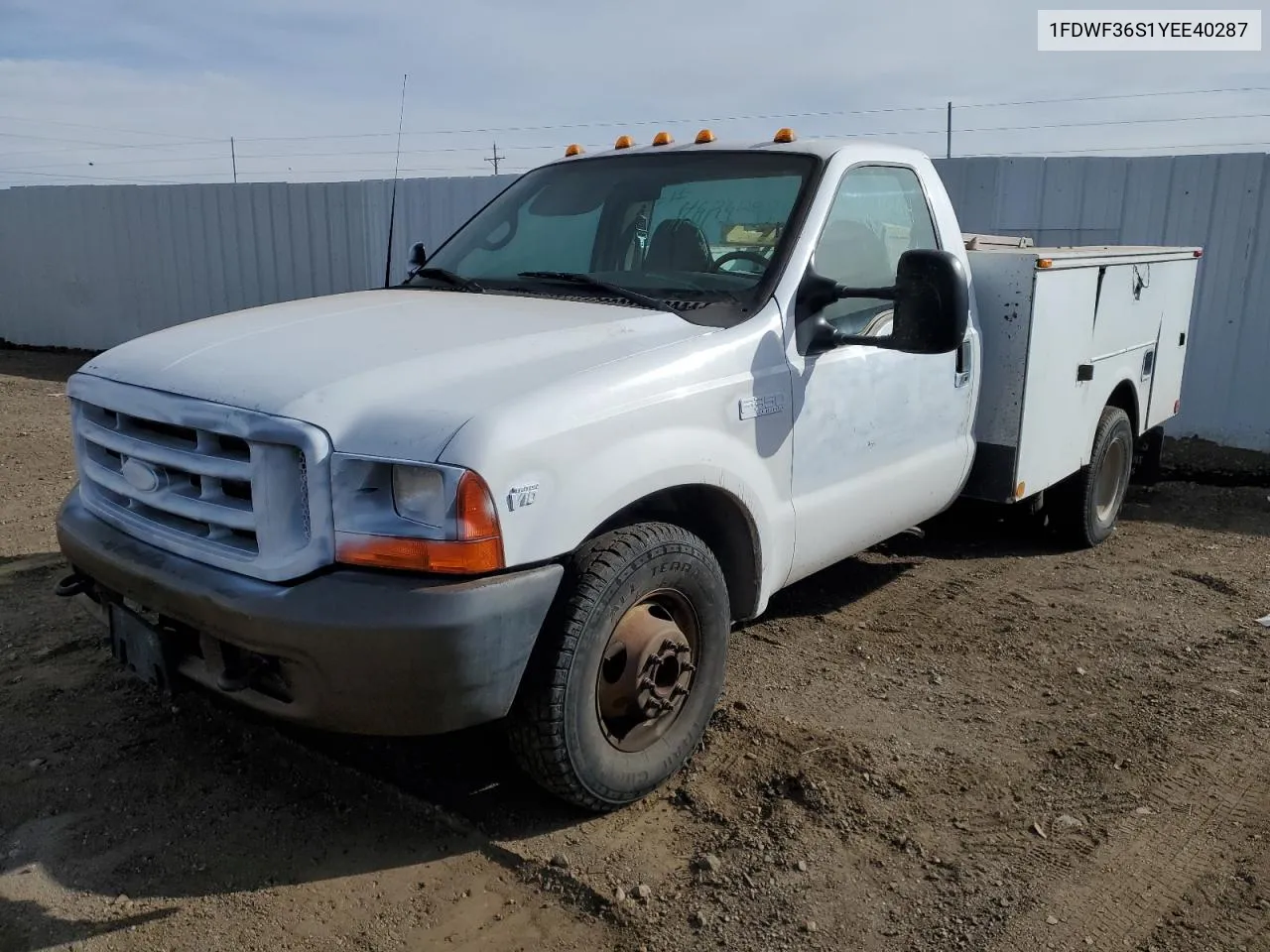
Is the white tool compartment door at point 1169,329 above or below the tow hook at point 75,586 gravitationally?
above

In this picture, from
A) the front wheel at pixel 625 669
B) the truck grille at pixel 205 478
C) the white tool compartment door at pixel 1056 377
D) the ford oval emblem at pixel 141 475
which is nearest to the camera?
the truck grille at pixel 205 478

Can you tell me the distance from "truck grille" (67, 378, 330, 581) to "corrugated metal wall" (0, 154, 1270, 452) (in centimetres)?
763

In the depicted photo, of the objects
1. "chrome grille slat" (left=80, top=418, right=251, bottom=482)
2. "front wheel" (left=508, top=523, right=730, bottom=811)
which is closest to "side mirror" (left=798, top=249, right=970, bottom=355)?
"front wheel" (left=508, top=523, right=730, bottom=811)

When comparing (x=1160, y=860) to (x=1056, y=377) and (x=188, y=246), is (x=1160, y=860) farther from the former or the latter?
(x=188, y=246)

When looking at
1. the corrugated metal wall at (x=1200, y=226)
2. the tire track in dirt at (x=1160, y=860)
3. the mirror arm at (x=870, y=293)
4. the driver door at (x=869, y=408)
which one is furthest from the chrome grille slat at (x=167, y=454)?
the corrugated metal wall at (x=1200, y=226)

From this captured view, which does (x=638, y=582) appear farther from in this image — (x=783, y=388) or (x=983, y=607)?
(x=983, y=607)

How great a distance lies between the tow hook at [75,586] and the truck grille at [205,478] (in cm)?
23

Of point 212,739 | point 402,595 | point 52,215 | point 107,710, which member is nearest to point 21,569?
point 107,710

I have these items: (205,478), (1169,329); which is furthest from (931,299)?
(1169,329)

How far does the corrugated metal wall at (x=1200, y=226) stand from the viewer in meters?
8.24

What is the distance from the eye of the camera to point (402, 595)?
252 cm

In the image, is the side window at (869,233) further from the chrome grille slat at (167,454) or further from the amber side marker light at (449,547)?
the chrome grille slat at (167,454)

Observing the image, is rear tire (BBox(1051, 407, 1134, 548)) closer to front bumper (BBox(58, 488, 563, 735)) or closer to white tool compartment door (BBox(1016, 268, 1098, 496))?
white tool compartment door (BBox(1016, 268, 1098, 496))

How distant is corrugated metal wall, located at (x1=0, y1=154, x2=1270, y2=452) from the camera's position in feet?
27.4
